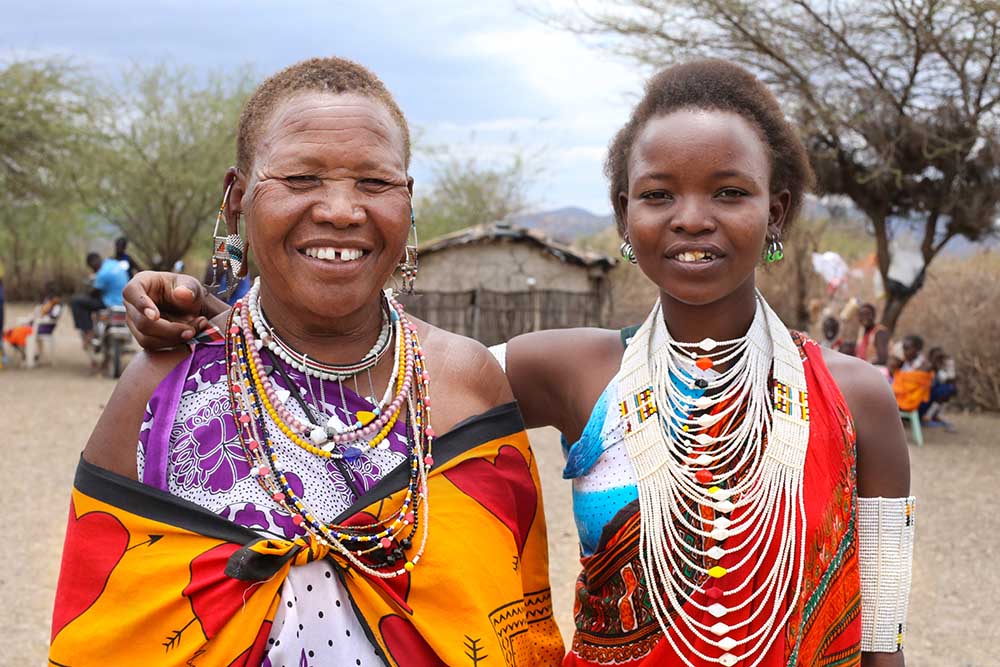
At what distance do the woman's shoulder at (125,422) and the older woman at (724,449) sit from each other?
0.15 meters

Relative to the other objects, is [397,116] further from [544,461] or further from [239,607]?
[544,461]

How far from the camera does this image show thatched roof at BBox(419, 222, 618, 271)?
51.6 ft

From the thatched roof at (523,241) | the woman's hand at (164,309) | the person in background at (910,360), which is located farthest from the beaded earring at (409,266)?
the thatched roof at (523,241)

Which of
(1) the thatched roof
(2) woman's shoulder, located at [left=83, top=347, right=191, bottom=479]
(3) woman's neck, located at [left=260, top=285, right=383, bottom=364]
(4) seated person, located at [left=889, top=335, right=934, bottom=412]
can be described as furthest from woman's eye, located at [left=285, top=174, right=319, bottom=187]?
(1) the thatched roof

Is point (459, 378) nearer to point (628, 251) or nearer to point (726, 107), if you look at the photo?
point (628, 251)

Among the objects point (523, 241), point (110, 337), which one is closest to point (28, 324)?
point (110, 337)

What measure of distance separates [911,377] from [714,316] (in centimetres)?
895

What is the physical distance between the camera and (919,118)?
11883 millimetres

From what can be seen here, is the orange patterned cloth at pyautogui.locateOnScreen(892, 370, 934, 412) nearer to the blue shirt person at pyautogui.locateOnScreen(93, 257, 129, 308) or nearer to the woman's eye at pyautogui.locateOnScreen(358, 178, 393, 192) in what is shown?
the woman's eye at pyautogui.locateOnScreen(358, 178, 393, 192)

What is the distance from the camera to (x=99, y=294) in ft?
47.8

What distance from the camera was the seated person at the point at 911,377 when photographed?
33.8ft

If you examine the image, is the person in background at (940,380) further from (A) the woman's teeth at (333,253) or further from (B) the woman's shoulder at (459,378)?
(A) the woman's teeth at (333,253)

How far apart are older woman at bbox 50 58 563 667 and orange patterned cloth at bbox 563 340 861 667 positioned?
0.25m

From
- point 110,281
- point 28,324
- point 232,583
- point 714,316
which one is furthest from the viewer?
point 28,324
